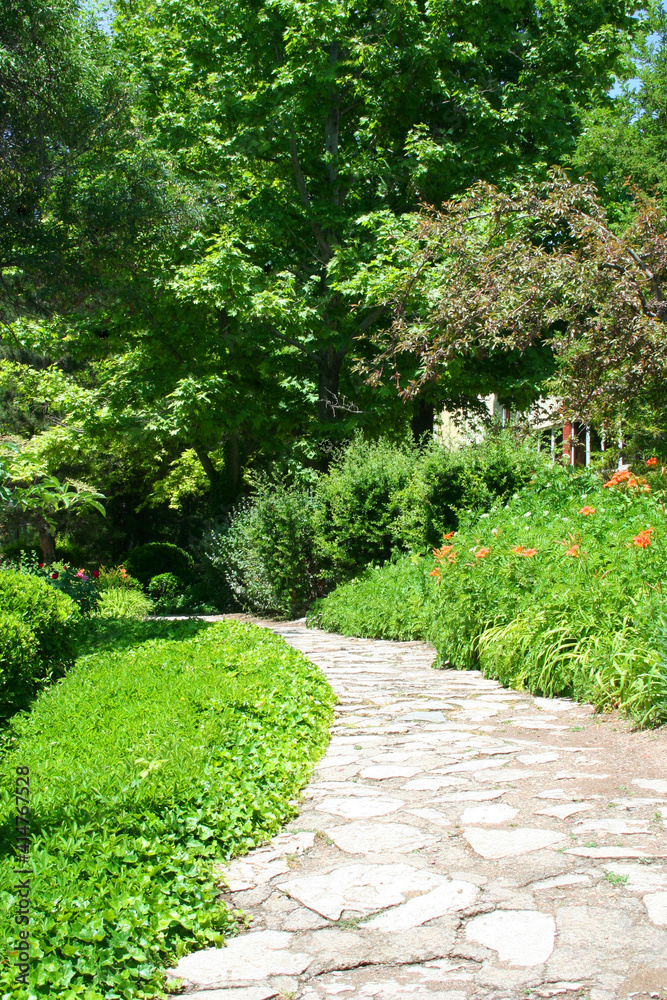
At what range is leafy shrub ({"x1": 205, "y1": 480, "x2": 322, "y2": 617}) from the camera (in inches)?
524

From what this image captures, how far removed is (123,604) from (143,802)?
34.3 feet

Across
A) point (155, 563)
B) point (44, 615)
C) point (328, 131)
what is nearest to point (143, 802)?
point (44, 615)

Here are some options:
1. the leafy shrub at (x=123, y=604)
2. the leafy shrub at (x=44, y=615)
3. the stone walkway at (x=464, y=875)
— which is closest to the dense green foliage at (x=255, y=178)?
the leafy shrub at (x=123, y=604)

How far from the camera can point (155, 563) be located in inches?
746

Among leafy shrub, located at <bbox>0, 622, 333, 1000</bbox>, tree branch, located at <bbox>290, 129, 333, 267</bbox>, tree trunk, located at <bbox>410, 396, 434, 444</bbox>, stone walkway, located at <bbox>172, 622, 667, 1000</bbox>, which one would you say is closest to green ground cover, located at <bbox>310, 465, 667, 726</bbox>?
stone walkway, located at <bbox>172, 622, 667, 1000</bbox>

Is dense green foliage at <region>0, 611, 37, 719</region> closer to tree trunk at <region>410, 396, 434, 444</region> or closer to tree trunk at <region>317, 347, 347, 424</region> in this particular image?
tree trunk at <region>317, 347, 347, 424</region>

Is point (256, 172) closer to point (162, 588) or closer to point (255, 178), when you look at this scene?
point (255, 178)

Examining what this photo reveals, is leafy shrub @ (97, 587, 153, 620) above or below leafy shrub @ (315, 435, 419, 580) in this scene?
below

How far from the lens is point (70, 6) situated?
11977mm

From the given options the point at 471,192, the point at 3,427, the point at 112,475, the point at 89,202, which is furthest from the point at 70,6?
the point at 112,475

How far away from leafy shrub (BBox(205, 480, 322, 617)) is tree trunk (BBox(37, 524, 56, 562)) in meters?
7.09

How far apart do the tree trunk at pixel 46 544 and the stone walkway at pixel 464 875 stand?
1533 centimetres

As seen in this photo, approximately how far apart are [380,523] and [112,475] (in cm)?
1188

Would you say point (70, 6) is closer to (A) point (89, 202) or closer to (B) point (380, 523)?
(A) point (89, 202)
